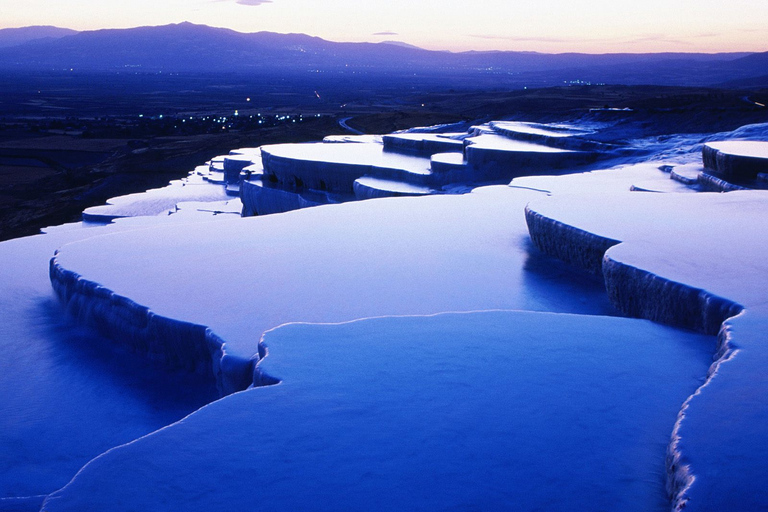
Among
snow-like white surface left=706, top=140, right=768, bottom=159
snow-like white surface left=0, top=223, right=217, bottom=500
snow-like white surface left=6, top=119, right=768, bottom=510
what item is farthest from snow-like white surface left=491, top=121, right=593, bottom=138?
snow-like white surface left=0, top=223, right=217, bottom=500

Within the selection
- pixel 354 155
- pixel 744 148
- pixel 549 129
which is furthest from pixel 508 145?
pixel 744 148

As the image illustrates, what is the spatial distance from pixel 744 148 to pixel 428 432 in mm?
4200

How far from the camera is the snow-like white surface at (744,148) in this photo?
4566 millimetres

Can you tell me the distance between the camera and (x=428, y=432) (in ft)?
5.22

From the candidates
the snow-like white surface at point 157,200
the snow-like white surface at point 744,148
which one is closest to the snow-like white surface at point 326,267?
the snow-like white surface at point 744,148

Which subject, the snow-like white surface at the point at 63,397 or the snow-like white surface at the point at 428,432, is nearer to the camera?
the snow-like white surface at the point at 428,432

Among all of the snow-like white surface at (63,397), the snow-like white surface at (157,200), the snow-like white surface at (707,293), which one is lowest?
the snow-like white surface at (157,200)

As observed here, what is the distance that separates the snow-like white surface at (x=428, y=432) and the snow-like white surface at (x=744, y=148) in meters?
2.89

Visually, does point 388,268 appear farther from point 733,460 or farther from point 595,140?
point 595,140

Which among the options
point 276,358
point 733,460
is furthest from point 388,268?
point 733,460

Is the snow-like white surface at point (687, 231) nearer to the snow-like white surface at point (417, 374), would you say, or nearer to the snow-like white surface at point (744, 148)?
the snow-like white surface at point (417, 374)

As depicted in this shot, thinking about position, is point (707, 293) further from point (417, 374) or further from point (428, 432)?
point (428, 432)

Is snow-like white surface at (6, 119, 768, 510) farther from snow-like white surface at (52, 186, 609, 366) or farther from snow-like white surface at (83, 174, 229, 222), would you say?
snow-like white surface at (83, 174, 229, 222)

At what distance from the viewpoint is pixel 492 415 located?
165cm
